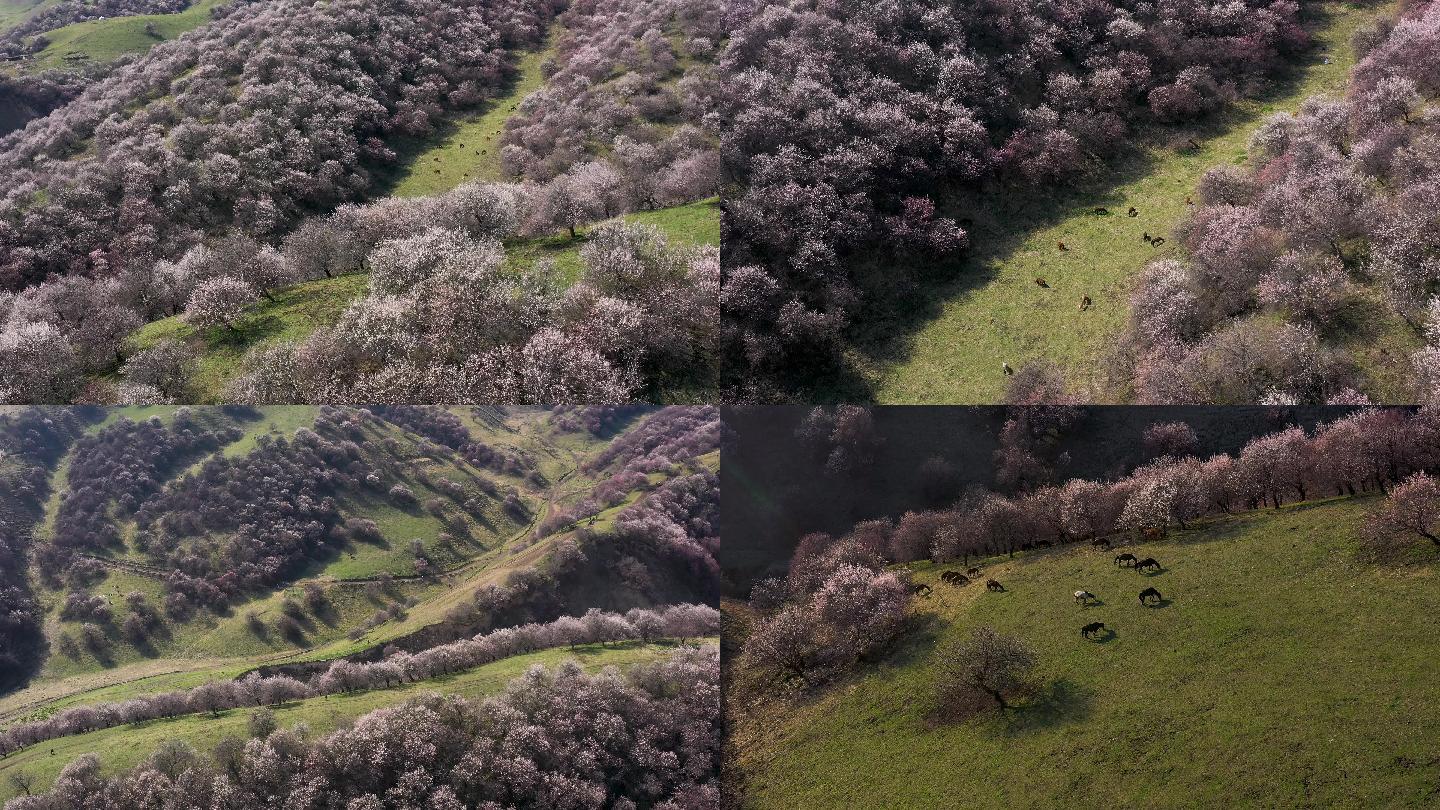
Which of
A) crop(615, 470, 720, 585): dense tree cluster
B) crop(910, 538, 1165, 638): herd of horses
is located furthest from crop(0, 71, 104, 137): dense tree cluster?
crop(910, 538, 1165, 638): herd of horses

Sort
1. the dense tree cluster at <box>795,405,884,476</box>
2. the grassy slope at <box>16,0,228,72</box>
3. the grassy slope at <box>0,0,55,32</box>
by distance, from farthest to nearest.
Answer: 1. the grassy slope at <box>0,0,55,32</box>
2. the grassy slope at <box>16,0,228,72</box>
3. the dense tree cluster at <box>795,405,884,476</box>

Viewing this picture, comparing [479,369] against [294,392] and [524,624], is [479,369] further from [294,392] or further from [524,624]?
[524,624]

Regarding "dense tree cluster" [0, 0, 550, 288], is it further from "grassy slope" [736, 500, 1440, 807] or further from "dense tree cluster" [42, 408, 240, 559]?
"grassy slope" [736, 500, 1440, 807]

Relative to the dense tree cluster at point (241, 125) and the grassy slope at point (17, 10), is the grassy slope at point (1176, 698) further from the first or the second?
the grassy slope at point (17, 10)

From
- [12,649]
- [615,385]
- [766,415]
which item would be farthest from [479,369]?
[12,649]

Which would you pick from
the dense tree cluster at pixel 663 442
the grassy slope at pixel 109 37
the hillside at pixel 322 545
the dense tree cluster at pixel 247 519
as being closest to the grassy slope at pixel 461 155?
the grassy slope at pixel 109 37
